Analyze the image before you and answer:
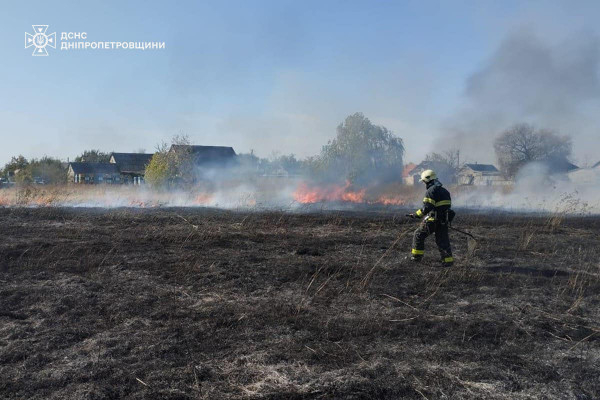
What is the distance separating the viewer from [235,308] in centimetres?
583

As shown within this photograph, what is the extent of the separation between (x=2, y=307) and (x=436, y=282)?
6.25m

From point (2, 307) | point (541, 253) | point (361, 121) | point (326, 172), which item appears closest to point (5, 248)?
point (2, 307)

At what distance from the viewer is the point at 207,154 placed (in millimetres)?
47406

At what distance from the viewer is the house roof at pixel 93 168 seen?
5975cm

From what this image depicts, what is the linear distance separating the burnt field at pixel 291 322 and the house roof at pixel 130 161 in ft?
188

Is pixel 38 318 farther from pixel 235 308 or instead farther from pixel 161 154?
pixel 161 154

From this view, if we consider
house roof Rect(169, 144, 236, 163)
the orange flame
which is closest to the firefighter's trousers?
the orange flame

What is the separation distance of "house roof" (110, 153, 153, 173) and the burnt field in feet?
188

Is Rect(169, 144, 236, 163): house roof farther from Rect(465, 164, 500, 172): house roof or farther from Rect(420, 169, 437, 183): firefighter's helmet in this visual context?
Rect(465, 164, 500, 172): house roof

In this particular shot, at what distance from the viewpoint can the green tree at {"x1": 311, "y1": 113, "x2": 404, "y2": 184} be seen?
3331 centimetres

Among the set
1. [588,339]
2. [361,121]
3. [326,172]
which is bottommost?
[588,339]

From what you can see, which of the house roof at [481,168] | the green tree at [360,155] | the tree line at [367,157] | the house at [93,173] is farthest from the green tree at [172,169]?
the house roof at [481,168]

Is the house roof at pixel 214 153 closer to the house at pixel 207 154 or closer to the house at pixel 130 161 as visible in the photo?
the house at pixel 207 154

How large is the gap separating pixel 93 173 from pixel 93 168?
1.58 metres
